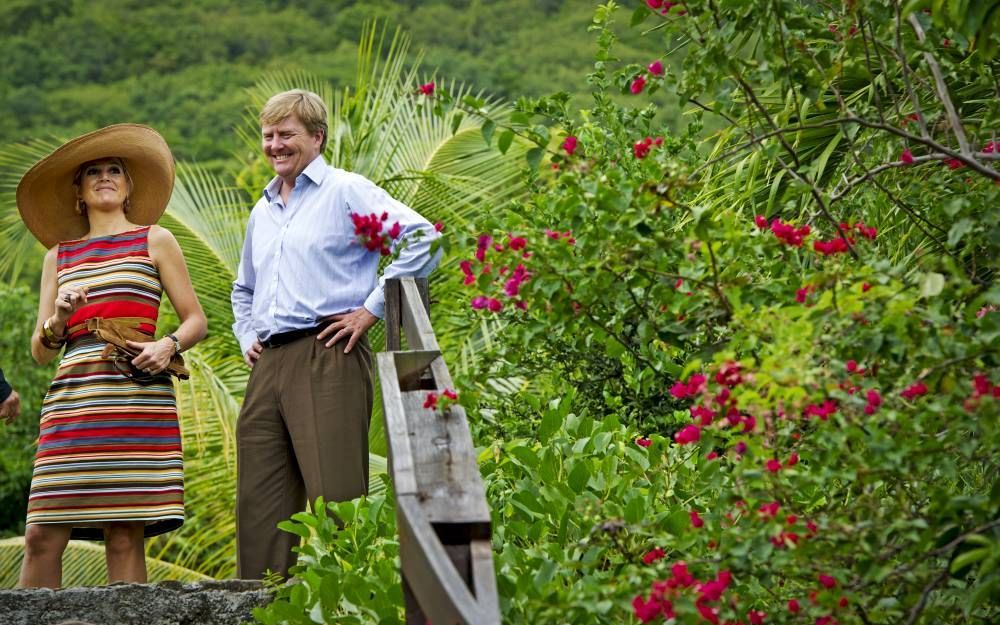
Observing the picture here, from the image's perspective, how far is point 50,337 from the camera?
13.7 ft

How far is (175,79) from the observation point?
96.5 feet

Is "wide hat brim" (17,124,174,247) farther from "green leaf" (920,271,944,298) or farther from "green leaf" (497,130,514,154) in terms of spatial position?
"green leaf" (920,271,944,298)

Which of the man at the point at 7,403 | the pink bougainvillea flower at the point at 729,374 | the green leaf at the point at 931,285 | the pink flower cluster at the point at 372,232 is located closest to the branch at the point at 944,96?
the green leaf at the point at 931,285

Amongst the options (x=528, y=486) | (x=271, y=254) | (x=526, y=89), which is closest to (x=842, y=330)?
(x=528, y=486)

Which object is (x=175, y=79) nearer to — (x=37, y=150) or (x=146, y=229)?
(x=37, y=150)

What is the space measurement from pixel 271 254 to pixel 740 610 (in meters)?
2.09

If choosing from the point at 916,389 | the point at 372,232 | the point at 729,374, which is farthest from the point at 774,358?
the point at 372,232

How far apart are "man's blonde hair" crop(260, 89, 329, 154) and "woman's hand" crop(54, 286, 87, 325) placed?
765 mm

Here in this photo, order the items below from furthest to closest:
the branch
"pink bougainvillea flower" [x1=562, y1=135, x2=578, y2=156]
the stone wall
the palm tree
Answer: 1. the palm tree
2. the stone wall
3. "pink bougainvillea flower" [x1=562, y1=135, x2=578, y2=156]
4. the branch

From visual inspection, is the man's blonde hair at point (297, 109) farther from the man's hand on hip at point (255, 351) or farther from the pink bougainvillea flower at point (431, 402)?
the pink bougainvillea flower at point (431, 402)

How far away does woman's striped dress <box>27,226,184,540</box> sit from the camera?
407 centimetres

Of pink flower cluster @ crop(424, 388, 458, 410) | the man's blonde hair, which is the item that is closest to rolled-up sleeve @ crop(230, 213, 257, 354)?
the man's blonde hair

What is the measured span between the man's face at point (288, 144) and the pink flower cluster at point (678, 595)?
85.1 inches

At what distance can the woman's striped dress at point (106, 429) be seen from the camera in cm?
407
